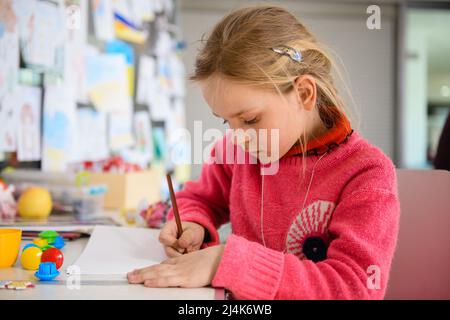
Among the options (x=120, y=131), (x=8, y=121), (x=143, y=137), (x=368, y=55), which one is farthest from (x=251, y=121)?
(x=368, y=55)

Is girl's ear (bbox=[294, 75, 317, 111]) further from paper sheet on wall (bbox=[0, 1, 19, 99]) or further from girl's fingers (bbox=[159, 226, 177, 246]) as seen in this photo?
paper sheet on wall (bbox=[0, 1, 19, 99])

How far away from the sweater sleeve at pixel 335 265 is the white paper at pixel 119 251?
0.16 m

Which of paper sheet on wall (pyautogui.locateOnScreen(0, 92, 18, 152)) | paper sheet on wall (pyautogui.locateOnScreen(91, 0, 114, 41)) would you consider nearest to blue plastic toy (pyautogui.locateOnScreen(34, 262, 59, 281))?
paper sheet on wall (pyautogui.locateOnScreen(0, 92, 18, 152))

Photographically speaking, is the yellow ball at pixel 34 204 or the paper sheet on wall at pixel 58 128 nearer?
the yellow ball at pixel 34 204

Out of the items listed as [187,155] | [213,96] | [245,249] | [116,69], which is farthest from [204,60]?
[187,155]

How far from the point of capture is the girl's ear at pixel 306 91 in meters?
0.79

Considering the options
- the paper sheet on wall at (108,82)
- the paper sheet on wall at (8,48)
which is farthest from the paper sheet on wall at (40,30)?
the paper sheet on wall at (108,82)

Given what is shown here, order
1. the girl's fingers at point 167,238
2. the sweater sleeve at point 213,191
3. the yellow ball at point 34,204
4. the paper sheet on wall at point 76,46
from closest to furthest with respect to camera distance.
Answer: the girl's fingers at point 167,238
the sweater sleeve at point 213,191
the yellow ball at point 34,204
the paper sheet on wall at point 76,46

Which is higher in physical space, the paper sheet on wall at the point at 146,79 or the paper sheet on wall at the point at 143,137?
the paper sheet on wall at the point at 146,79

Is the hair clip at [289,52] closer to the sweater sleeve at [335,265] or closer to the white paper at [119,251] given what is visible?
the sweater sleeve at [335,265]

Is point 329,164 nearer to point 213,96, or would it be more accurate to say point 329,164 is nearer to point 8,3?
point 213,96

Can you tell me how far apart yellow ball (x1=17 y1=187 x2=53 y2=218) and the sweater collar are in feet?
2.07

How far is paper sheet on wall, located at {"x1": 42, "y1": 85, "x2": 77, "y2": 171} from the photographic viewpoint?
58.4 inches

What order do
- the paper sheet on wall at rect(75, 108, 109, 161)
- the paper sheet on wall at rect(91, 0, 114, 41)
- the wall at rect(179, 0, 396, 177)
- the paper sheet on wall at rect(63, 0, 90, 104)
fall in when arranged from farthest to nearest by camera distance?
the wall at rect(179, 0, 396, 177)
the paper sheet on wall at rect(91, 0, 114, 41)
the paper sheet on wall at rect(75, 108, 109, 161)
the paper sheet on wall at rect(63, 0, 90, 104)
